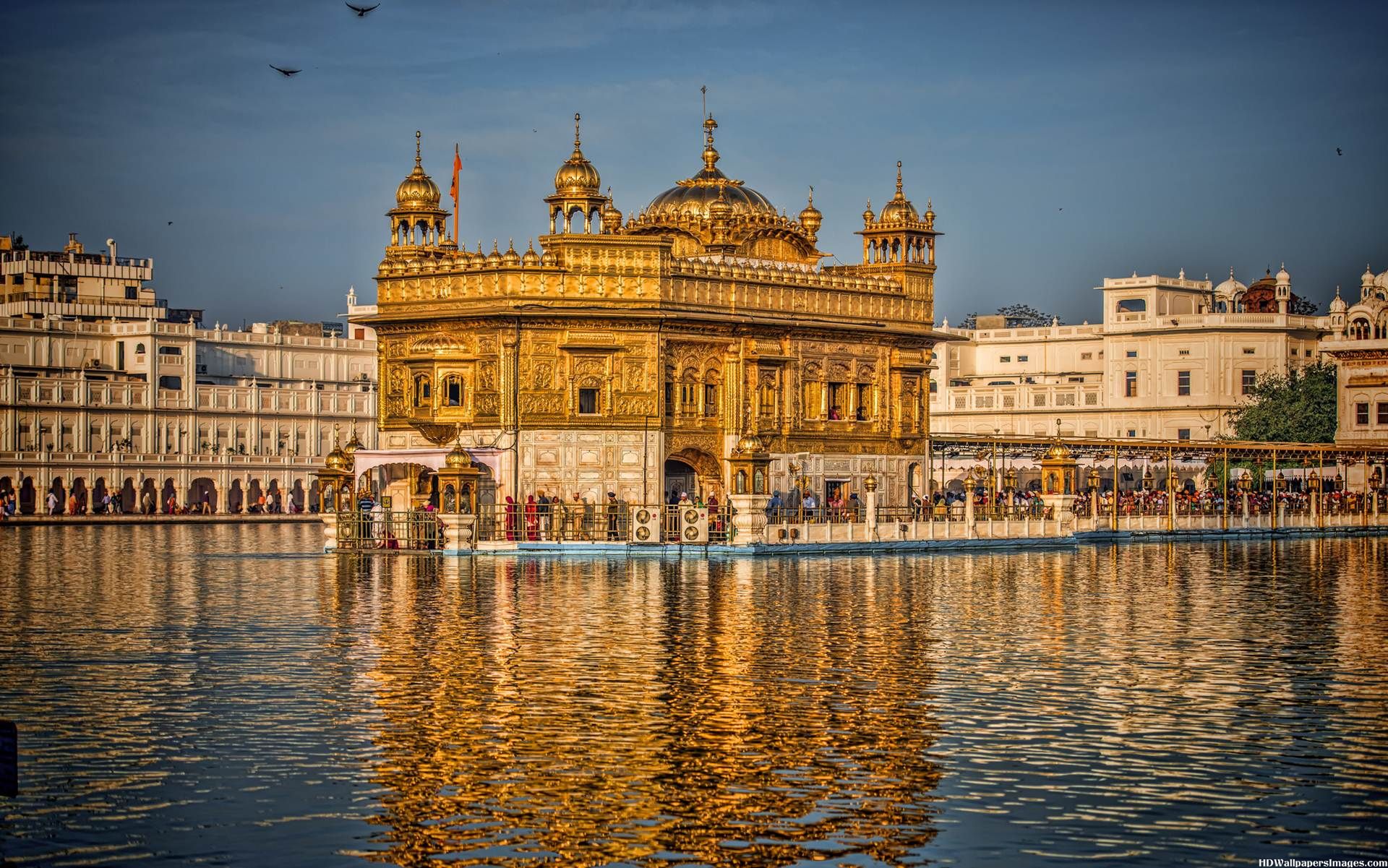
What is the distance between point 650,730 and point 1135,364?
8927 cm

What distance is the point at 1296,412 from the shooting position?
86.8 metres

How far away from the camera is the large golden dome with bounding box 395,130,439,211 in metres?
55.1

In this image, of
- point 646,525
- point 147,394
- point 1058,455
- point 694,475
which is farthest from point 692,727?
point 147,394

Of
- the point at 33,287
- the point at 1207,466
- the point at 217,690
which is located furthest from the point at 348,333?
the point at 217,690

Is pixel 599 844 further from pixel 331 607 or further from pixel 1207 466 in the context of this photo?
pixel 1207 466

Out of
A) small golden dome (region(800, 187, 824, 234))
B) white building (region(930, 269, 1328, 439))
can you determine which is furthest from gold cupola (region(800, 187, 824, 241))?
white building (region(930, 269, 1328, 439))

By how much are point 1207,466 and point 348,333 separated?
59.4 metres

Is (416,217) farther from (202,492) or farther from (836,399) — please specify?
(202,492)

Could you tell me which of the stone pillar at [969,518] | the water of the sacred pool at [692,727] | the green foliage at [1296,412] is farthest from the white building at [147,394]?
the water of the sacred pool at [692,727]

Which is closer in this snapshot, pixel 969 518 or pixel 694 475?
pixel 969 518

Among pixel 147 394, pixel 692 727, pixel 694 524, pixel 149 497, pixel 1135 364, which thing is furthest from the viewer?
pixel 1135 364

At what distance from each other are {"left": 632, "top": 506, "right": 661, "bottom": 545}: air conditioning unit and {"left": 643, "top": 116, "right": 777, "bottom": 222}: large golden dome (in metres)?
13.9

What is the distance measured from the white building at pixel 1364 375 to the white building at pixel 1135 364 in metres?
17.5

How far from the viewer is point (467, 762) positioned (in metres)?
16.6
